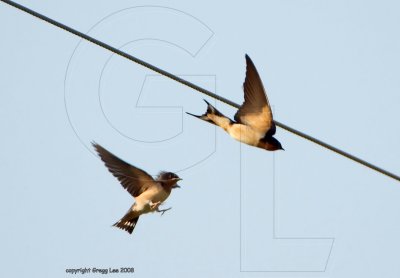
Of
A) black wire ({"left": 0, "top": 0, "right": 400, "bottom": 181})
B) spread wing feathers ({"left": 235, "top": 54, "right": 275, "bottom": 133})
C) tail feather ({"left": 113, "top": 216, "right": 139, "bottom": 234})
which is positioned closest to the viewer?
black wire ({"left": 0, "top": 0, "right": 400, "bottom": 181})

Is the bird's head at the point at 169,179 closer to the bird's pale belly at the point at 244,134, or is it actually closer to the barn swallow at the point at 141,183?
the barn swallow at the point at 141,183

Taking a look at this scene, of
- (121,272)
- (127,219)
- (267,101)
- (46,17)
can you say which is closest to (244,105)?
(267,101)

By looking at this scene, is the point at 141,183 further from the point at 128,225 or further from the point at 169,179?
the point at 128,225

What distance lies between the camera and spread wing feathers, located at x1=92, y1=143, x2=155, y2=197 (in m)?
6.85

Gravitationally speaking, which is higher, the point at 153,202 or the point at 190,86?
the point at 190,86

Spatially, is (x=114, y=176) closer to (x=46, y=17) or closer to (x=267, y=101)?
(x=267, y=101)

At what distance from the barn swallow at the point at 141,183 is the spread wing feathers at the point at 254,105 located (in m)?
0.62

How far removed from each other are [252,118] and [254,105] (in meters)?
0.11

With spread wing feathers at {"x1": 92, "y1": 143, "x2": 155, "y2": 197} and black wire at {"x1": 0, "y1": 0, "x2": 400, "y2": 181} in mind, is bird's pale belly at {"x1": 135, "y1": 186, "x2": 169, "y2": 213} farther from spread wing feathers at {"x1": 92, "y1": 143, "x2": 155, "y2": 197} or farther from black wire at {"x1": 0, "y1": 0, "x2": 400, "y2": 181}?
black wire at {"x1": 0, "y1": 0, "x2": 400, "y2": 181}

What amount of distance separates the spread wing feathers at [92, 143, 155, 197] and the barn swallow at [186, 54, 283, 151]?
610 millimetres

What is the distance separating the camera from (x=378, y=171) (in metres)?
4.76

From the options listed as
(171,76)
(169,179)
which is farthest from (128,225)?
(171,76)

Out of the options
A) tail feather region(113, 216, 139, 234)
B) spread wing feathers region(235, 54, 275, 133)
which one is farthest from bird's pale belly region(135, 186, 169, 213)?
spread wing feathers region(235, 54, 275, 133)

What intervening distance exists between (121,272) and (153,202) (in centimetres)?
228
